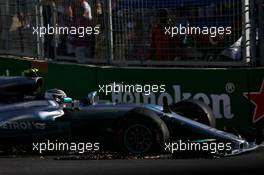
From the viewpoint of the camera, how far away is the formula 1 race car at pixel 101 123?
845 cm

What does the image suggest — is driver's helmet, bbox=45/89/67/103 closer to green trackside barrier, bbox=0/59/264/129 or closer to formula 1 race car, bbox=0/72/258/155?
formula 1 race car, bbox=0/72/258/155

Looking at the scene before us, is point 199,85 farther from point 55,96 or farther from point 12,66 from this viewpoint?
point 12,66

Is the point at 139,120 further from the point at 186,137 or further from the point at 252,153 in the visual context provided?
the point at 252,153

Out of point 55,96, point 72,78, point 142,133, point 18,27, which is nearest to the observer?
point 142,133

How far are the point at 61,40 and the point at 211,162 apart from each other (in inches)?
231

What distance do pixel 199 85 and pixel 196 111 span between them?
1.79 m

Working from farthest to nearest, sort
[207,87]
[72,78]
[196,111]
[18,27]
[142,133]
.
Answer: [18,27]
[72,78]
[207,87]
[196,111]
[142,133]

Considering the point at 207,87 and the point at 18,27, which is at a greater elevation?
the point at 18,27

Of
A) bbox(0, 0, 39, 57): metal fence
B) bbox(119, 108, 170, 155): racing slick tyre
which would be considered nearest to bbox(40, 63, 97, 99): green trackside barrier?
bbox(0, 0, 39, 57): metal fence

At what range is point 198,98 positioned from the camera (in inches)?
440

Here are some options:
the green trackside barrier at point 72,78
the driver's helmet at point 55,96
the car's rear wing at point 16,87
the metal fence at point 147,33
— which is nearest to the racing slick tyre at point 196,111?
the driver's helmet at point 55,96

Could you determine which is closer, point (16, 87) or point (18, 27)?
point (16, 87)

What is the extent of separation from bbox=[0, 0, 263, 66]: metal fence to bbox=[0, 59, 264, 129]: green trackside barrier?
0.74 ft

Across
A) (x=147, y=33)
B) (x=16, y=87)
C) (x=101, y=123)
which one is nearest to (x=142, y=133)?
(x=101, y=123)
